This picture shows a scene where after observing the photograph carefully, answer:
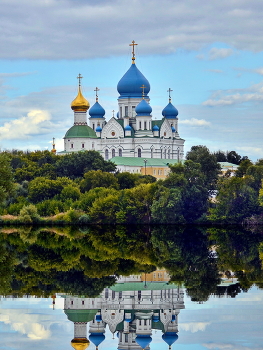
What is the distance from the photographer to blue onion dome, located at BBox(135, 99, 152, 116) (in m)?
65.5

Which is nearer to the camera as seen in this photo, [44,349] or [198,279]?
[44,349]

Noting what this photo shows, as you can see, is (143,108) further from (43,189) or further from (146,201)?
(146,201)

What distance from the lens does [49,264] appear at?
20.4 m

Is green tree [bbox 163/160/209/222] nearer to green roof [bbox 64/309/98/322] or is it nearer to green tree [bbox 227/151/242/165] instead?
green roof [bbox 64/309/98/322]

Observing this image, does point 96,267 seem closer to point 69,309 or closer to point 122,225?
point 69,309

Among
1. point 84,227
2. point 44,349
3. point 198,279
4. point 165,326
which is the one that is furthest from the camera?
point 84,227

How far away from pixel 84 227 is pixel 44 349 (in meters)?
24.9

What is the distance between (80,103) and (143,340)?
52668 millimetres

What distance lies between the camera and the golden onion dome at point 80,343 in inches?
442

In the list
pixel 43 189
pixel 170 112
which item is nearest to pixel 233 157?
pixel 170 112

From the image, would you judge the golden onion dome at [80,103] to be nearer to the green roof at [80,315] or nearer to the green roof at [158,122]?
the green roof at [158,122]

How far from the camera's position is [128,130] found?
6612 centimetres

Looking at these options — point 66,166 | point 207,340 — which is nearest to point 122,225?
point 66,166

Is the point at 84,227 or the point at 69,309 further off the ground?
the point at 84,227
